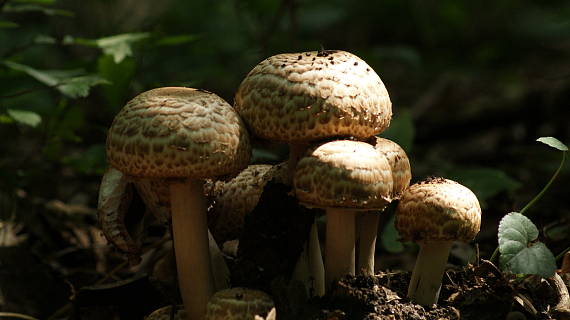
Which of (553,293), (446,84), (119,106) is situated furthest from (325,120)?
(446,84)

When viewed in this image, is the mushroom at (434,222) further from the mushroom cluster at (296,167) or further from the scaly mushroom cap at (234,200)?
the scaly mushroom cap at (234,200)

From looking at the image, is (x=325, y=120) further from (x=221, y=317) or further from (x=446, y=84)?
(x=446, y=84)

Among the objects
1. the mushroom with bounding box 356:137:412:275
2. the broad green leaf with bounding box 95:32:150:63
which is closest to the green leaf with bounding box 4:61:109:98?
the broad green leaf with bounding box 95:32:150:63

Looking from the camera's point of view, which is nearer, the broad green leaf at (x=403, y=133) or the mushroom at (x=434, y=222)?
the mushroom at (x=434, y=222)

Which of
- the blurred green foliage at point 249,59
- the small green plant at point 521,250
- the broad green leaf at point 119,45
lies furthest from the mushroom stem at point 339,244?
the broad green leaf at point 119,45

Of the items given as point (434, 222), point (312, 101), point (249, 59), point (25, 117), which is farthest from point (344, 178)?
point (249, 59)

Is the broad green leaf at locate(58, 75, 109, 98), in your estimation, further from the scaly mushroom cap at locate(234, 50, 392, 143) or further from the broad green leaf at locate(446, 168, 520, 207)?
the broad green leaf at locate(446, 168, 520, 207)

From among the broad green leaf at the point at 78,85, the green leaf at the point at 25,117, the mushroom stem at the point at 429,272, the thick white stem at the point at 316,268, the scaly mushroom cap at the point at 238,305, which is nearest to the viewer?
the scaly mushroom cap at the point at 238,305
